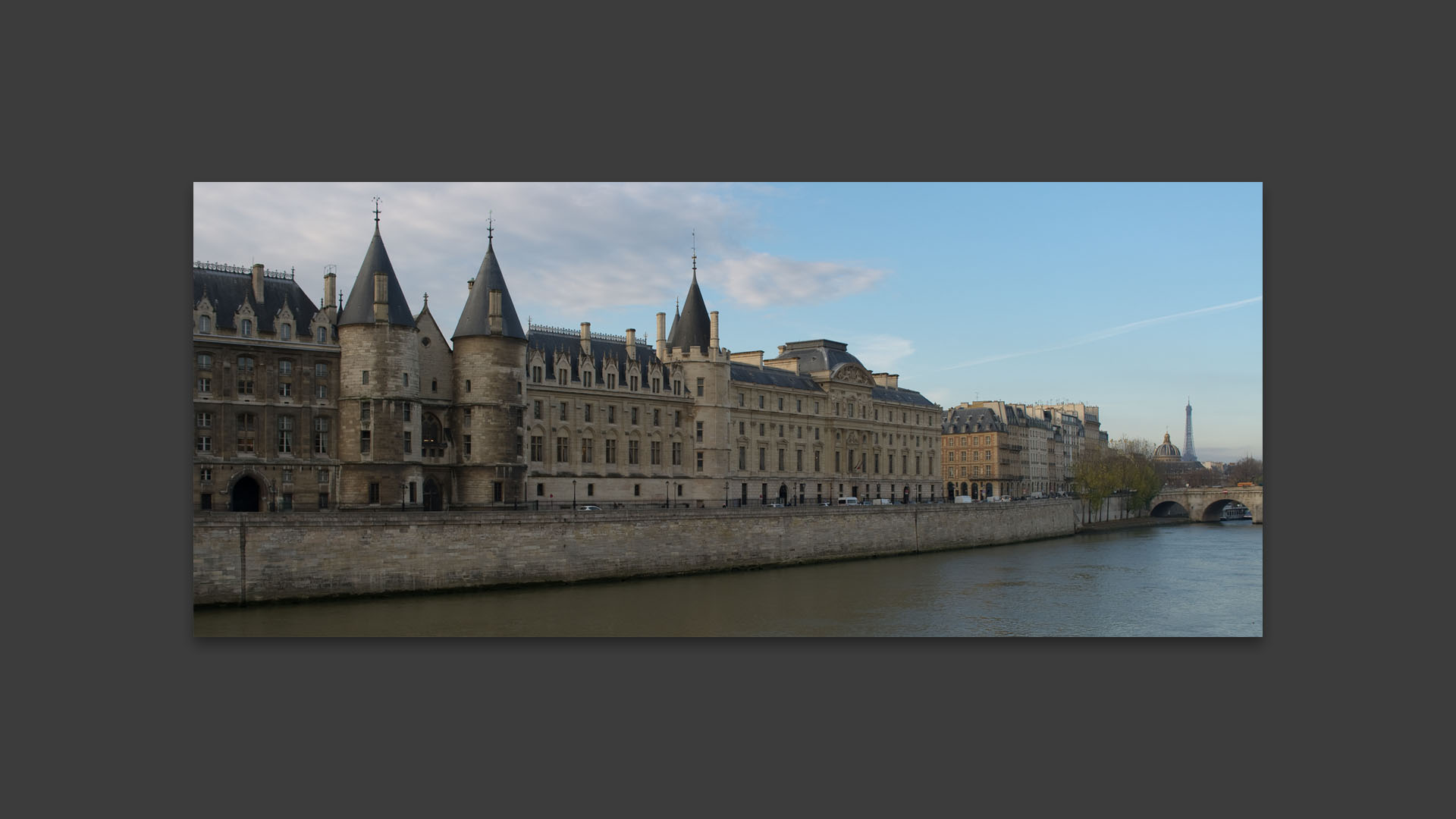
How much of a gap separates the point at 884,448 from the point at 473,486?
1110 inches

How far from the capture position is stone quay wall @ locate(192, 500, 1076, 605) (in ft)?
76.3

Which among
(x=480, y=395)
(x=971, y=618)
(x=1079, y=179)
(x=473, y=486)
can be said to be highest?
(x=1079, y=179)

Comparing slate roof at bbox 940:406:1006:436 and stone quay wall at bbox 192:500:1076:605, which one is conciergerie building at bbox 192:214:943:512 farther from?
slate roof at bbox 940:406:1006:436

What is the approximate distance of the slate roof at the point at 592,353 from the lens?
37406mm

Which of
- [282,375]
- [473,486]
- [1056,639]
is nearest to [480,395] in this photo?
[473,486]

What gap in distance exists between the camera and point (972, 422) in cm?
7394

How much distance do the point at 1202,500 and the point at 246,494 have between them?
52813mm

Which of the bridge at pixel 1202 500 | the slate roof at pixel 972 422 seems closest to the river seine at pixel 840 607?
the bridge at pixel 1202 500

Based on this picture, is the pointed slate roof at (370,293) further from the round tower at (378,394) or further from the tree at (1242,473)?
the tree at (1242,473)

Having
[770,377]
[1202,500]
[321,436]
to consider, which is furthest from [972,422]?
[321,436]

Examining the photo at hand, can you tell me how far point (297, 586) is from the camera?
939 inches

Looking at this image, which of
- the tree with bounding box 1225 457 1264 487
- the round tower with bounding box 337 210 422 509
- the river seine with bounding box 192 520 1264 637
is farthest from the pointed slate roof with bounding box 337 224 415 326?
the tree with bounding box 1225 457 1264 487

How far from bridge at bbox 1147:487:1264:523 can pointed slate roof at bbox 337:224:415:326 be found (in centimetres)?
4689

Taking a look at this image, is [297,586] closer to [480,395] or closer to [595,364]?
[480,395]
